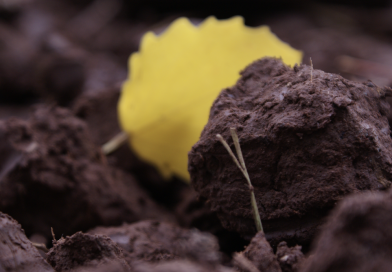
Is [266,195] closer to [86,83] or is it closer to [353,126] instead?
[353,126]

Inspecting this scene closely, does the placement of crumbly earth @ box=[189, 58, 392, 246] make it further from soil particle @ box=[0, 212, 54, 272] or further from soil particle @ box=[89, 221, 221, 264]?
soil particle @ box=[0, 212, 54, 272]

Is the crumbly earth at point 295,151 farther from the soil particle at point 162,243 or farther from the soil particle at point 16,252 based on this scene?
the soil particle at point 16,252

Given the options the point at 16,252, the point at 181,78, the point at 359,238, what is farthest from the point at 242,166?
the point at 181,78

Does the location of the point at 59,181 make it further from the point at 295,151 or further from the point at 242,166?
the point at 295,151

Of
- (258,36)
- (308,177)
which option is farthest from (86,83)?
(308,177)

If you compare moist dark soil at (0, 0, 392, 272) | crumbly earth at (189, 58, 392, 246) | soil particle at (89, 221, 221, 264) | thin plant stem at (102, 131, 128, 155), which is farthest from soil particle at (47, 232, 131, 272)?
thin plant stem at (102, 131, 128, 155)
